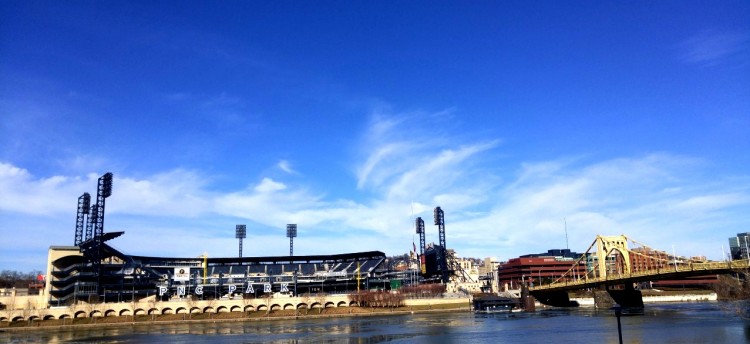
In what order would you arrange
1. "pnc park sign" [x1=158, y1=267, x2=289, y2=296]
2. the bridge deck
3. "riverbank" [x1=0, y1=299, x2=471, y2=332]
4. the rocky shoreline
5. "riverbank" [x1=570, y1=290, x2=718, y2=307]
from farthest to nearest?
"pnc park sign" [x1=158, y1=267, x2=289, y2=296] → "riverbank" [x1=570, y1=290, x2=718, y2=307] → "riverbank" [x1=0, y1=299, x2=471, y2=332] → the rocky shoreline → the bridge deck

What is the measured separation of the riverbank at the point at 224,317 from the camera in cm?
13338

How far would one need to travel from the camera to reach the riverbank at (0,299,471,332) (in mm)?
133375

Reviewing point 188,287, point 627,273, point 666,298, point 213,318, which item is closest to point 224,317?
point 213,318

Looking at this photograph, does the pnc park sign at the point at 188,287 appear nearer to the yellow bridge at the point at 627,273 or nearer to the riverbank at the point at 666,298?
the yellow bridge at the point at 627,273

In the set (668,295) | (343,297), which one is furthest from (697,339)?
(668,295)

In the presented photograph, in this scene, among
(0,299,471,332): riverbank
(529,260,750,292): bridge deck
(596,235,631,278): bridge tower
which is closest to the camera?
(529,260,750,292): bridge deck

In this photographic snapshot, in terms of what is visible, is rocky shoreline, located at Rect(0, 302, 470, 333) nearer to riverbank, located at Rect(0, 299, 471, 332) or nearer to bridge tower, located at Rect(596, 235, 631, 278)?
riverbank, located at Rect(0, 299, 471, 332)

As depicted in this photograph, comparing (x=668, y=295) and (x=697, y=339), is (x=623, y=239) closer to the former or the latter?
(x=668, y=295)

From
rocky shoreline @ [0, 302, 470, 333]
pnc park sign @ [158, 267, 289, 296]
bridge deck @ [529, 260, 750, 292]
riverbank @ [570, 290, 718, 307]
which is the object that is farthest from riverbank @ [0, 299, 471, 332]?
riverbank @ [570, 290, 718, 307]

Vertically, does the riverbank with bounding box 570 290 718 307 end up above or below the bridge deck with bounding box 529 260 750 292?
below

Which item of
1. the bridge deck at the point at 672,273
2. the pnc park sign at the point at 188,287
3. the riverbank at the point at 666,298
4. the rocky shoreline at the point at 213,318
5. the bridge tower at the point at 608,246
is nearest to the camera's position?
the bridge deck at the point at 672,273

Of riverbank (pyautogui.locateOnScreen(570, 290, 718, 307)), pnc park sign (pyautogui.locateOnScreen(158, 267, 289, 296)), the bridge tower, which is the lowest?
riverbank (pyautogui.locateOnScreen(570, 290, 718, 307))

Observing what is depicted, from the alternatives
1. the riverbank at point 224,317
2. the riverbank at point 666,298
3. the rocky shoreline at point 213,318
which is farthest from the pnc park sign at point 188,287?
the riverbank at point 666,298

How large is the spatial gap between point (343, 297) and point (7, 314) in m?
88.5
